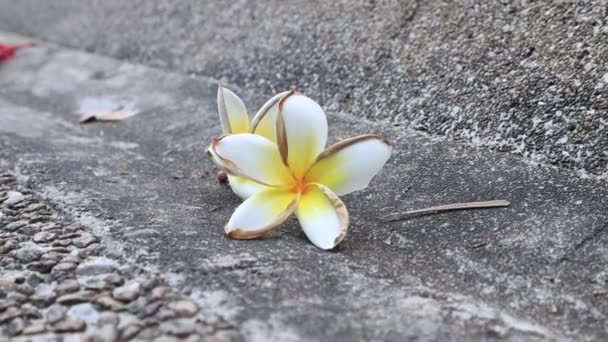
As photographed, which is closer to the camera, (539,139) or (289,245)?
(289,245)

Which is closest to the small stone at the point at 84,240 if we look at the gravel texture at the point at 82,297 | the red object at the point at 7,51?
the gravel texture at the point at 82,297

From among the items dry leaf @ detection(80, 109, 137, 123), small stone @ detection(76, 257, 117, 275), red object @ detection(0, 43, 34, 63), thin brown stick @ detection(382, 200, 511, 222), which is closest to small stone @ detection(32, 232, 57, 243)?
small stone @ detection(76, 257, 117, 275)

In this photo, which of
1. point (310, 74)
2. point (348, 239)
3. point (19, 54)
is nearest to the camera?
point (348, 239)

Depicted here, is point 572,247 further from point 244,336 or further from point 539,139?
point 244,336

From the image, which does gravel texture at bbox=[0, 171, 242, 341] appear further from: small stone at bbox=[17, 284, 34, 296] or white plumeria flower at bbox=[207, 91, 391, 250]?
white plumeria flower at bbox=[207, 91, 391, 250]

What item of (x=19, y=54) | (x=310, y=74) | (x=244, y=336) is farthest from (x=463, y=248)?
(x=19, y=54)

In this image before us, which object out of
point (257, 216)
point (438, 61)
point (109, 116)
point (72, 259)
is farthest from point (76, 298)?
point (109, 116)

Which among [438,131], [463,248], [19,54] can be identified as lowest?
[19,54]
